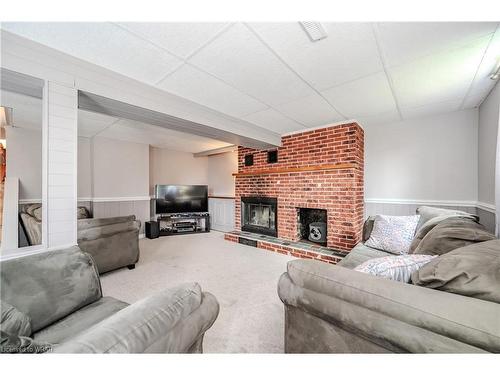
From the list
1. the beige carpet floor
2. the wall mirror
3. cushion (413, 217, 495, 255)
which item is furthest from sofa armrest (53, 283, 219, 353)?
the wall mirror

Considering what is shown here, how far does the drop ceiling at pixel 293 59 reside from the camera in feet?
4.29

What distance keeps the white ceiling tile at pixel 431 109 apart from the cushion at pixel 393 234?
5.01ft

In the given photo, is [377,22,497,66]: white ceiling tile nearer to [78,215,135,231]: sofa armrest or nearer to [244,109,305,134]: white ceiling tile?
[244,109,305,134]: white ceiling tile

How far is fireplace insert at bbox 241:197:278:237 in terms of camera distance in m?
4.02

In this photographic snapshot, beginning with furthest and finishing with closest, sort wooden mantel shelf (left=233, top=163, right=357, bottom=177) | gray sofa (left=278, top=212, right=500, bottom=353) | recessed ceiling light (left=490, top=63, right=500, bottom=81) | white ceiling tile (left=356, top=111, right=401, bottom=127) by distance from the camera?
wooden mantel shelf (left=233, top=163, right=357, bottom=177)
white ceiling tile (left=356, top=111, right=401, bottom=127)
recessed ceiling light (left=490, top=63, right=500, bottom=81)
gray sofa (left=278, top=212, right=500, bottom=353)

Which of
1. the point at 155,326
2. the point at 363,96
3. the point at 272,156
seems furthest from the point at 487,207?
the point at 155,326

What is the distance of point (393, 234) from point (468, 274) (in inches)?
58.6

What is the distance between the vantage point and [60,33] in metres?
1.32

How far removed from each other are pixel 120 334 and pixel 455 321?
116cm

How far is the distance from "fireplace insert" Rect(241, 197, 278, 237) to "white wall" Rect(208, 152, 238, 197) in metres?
1.09

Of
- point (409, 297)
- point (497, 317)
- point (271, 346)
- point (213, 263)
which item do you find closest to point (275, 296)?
point (271, 346)

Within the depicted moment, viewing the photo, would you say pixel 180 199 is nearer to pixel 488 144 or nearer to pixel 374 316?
pixel 374 316

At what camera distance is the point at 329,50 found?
59.0 inches

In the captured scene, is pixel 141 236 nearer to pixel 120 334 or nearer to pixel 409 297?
pixel 120 334
